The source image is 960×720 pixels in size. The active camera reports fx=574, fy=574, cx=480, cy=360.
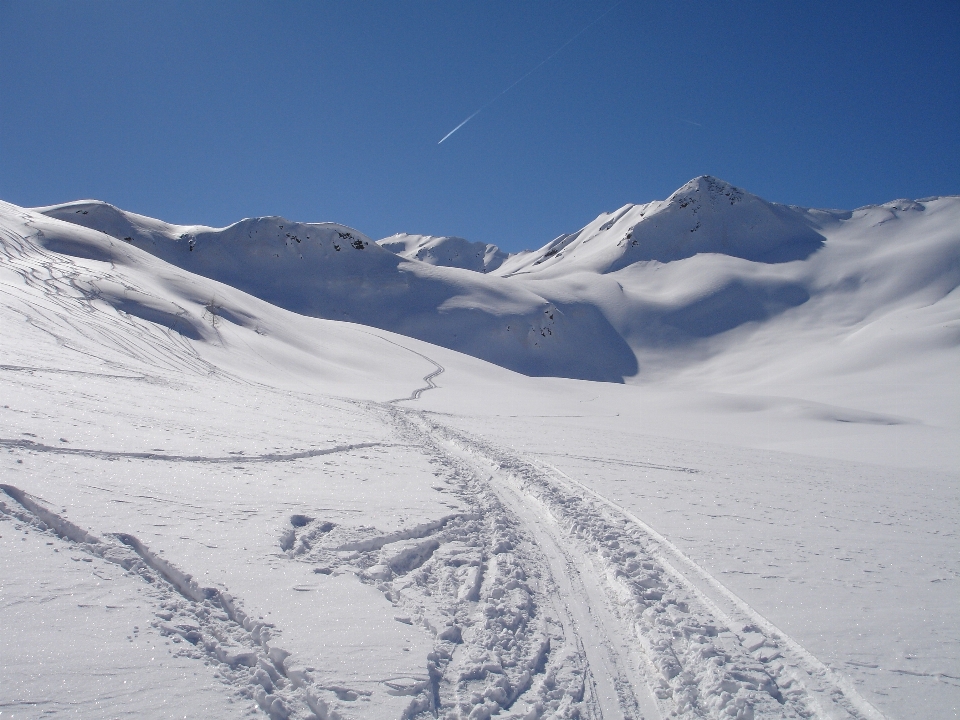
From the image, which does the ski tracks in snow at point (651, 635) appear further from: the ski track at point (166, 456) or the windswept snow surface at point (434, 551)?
the ski track at point (166, 456)

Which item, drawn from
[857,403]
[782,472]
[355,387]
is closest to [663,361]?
[857,403]

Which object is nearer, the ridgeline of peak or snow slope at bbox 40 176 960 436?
snow slope at bbox 40 176 960 436

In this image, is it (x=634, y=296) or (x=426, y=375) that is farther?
(x=634, y=296)

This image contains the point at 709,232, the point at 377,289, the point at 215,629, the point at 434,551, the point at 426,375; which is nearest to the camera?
the point at 215,629

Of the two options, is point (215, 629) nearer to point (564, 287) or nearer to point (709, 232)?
point (564, 287)

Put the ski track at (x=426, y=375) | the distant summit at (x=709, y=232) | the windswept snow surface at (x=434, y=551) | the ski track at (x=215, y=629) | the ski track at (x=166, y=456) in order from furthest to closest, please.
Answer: the distant summit at (x=709, y=232)
the ski track at (x=426, y=375)
the ski track at (x=166, y=456)
the windswept snow surface at (x=434, y=551)
the ski track at (x=215, y=629)

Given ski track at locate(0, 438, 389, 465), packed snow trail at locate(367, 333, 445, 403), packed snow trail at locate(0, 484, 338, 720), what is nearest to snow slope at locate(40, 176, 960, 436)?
packed snow trail at locate(367, 333, 445, 403)

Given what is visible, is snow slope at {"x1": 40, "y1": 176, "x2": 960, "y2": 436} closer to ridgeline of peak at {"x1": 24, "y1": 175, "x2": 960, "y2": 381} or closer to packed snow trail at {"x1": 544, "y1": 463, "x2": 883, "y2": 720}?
ridgeline of peak at {"x1": 24, "y1": 175, "x2": 960, "y2": 381}

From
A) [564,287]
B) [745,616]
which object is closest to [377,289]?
[564,287]

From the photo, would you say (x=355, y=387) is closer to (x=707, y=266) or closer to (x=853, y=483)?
(x=853, y=483)

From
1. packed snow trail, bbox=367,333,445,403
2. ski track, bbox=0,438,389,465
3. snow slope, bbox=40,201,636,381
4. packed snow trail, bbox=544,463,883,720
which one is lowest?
packed snow trail, bbox=544,463,883,720

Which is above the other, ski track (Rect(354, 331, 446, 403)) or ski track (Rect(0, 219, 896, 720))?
ski track (Rect(354, 331, 446, 403))

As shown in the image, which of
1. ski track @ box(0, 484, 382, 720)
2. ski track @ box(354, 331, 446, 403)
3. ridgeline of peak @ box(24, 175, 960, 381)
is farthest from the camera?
ridgeline of peak @ box(24, 175, 960, 381)

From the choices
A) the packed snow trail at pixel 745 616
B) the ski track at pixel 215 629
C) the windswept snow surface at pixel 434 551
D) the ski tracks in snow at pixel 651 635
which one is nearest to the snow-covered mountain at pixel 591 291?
the windswept snow surface at pixel 434 551
